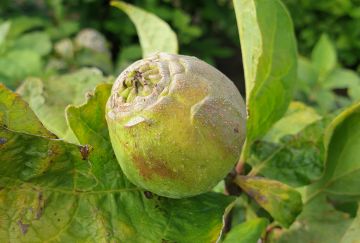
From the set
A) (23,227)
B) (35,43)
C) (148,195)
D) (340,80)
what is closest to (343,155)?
(148,195)

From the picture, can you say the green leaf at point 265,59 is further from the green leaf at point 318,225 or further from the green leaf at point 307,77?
the green leaf at point 307,77

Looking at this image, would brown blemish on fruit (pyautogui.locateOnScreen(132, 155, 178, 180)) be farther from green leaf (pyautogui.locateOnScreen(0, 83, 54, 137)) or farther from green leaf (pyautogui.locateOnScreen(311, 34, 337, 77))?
green leaf (pyautogui.locateOnScreen(311, 34, 337, 77))

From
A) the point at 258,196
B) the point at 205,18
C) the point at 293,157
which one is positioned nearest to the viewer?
the point at 258,196

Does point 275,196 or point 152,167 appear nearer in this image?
point 152,167

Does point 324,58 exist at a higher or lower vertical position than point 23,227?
lower

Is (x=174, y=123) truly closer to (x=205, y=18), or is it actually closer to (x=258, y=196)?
(x=258, y=196)

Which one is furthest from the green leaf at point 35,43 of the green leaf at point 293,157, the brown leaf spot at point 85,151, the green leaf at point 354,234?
the green leaf at point 354,234

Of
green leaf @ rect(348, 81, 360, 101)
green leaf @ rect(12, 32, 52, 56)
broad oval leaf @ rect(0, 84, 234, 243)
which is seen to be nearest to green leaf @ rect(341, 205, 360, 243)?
broad oval leaf @ rect(0, 84, 234, 243)
